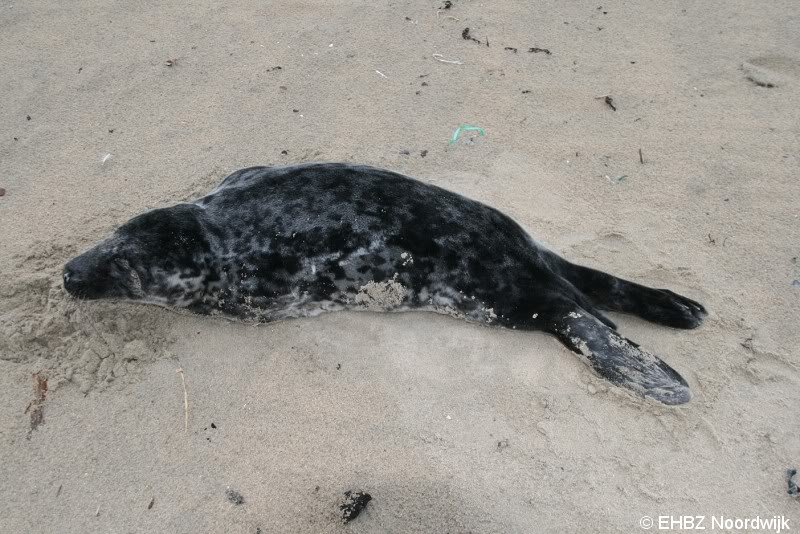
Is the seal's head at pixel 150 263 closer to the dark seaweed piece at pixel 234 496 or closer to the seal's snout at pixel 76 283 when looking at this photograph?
the seal's snout at pixel 76 283

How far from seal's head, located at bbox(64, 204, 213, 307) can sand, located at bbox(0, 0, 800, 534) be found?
15 centimetres

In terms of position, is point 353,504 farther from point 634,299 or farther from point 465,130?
point 465,130

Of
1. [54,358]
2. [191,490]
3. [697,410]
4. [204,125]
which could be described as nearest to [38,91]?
[204,125]

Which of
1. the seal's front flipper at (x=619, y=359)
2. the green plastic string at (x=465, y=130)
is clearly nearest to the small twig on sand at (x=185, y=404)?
the seal's front flipper at (x=619, y=359)

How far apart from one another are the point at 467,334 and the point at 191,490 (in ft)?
4.46

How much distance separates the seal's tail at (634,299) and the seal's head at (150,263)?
180 centimetres

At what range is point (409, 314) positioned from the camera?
9.93 ft

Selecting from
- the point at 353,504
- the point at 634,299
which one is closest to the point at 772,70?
the point at 634,299

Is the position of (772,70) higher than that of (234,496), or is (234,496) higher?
(772,70)

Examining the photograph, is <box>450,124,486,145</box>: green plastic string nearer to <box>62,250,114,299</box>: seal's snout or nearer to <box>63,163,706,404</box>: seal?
<box>63,163,706,404</box>: seal

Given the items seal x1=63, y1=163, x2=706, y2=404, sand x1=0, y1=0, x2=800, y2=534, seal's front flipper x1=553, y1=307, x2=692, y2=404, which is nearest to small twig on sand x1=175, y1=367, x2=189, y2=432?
sand x1=0, y1=0, x2=800, y2=534

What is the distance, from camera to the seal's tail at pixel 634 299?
2.99 metres

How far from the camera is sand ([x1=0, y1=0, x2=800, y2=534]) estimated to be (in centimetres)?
243

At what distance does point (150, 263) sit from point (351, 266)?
90 cm
